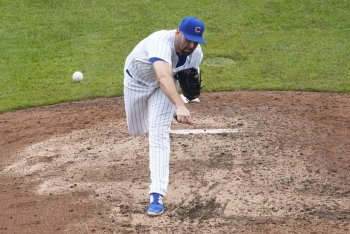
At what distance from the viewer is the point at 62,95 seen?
437 inches

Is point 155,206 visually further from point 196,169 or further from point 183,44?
point 183,44

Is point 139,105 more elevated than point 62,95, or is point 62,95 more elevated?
point 139,105

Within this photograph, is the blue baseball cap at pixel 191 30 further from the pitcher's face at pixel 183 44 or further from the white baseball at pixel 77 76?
the white baseball at pixel 77 76

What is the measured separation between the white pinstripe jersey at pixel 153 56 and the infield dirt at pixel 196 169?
4.11ft

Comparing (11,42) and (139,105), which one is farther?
(11,42)

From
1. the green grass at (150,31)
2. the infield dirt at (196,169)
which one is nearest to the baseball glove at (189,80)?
the infield dirt at (196,169)

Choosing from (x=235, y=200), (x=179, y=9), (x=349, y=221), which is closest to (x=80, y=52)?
(x=179, y=9)

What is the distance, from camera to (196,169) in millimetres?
7887

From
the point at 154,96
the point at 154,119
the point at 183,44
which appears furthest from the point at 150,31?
the point at 183,44

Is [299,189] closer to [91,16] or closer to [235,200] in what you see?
[235,200]

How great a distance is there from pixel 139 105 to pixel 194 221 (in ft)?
4.56

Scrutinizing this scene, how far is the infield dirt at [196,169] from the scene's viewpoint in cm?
674

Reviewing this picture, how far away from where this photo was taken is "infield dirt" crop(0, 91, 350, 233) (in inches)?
265

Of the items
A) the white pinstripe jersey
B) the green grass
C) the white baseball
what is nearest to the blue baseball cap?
the white pinstripe jersey
